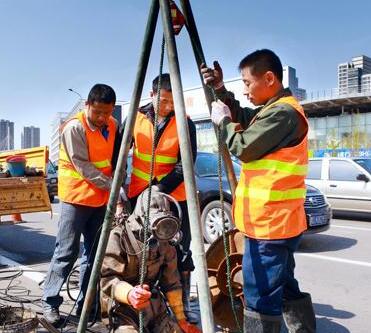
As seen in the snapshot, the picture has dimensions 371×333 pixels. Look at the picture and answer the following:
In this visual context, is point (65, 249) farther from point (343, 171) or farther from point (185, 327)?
point (343, 171)

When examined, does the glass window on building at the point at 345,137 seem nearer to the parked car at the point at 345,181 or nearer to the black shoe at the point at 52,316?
the parked car at the point at 345,181

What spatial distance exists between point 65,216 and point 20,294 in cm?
165

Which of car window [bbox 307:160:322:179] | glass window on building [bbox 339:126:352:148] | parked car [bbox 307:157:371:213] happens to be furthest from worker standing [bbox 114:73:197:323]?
glass window on building [bbox 339:126:352:148]

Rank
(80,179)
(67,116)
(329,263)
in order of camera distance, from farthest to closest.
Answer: (67,116)
(329,263)
(80,179)

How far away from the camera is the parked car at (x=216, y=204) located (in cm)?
745

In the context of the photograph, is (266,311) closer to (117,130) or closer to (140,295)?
(140,295)

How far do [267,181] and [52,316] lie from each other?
2.18 meters

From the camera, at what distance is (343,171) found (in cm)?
1138

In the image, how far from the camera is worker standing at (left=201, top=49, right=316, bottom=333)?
2514 mm

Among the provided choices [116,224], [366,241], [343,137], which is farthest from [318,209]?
[343,137]

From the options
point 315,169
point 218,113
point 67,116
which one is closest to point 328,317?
point 218,113

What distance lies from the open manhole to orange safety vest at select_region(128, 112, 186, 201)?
1210 mm

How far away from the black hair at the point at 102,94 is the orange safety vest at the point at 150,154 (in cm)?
29

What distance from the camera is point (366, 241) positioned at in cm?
805
